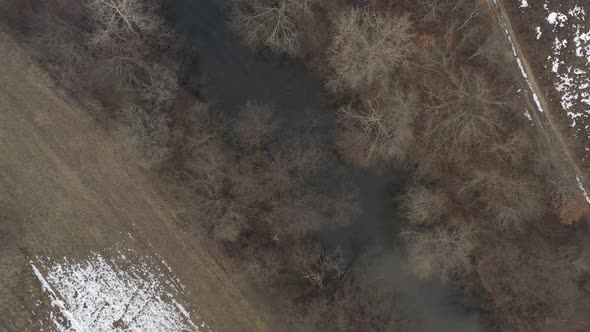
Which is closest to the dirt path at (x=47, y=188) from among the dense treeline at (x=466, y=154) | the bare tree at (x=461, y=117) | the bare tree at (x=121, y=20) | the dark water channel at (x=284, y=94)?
the bare tree at (x=121, y=20)

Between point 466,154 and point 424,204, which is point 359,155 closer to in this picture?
point 424,204

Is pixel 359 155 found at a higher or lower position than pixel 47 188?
higher

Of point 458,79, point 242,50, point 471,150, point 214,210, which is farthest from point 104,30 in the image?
point 471,150

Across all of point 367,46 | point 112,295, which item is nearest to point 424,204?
point 367,46

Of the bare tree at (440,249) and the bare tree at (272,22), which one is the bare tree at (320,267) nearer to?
the bare tree at (440,249)

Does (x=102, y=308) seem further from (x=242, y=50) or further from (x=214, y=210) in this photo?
(x=242, y=50)
